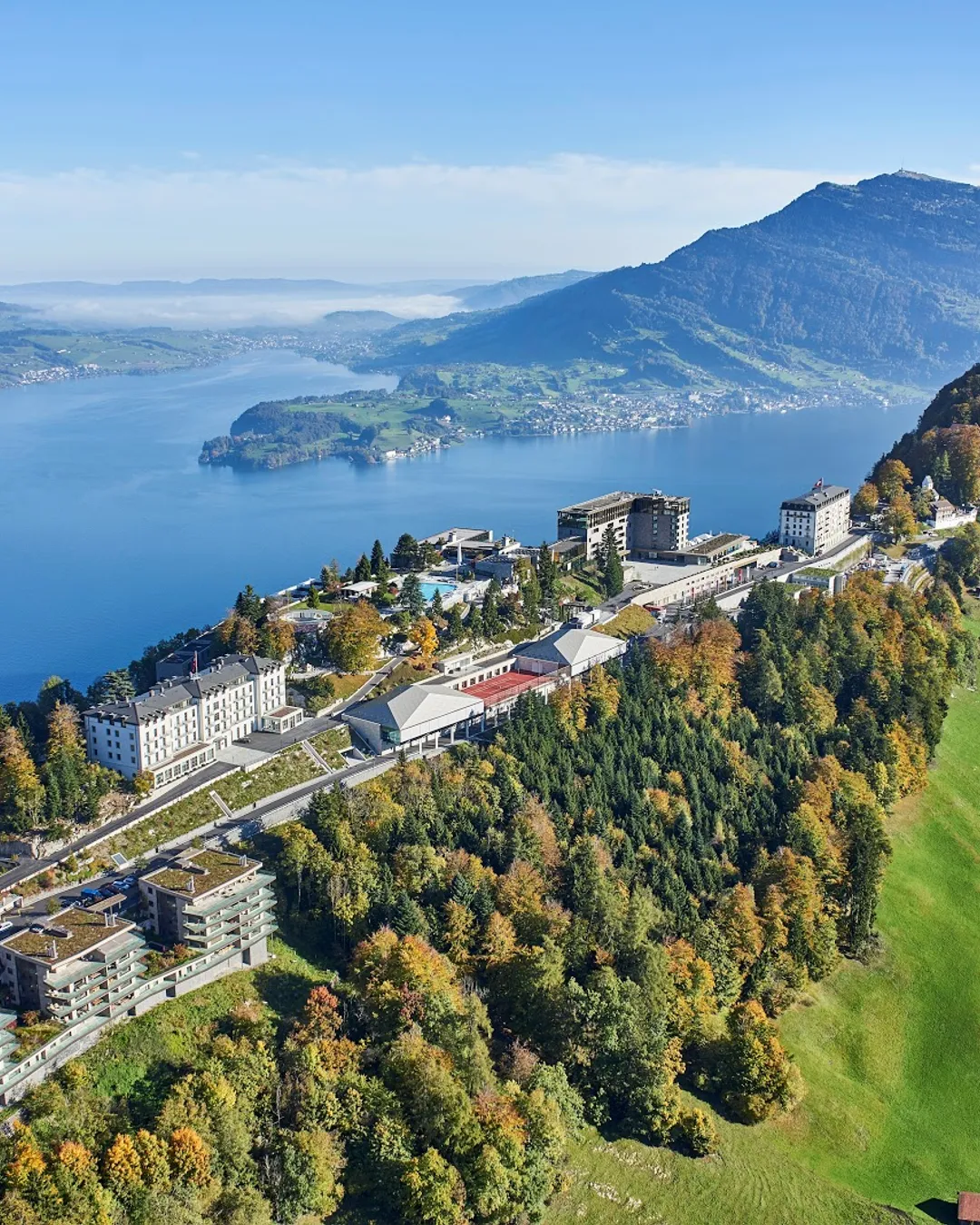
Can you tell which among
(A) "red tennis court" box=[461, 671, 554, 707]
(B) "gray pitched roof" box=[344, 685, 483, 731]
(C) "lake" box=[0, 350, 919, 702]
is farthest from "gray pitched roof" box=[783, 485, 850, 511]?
(B) "gray pitched roof" box=[344, 685, 483, 731]

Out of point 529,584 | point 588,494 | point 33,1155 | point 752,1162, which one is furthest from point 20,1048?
point 588,494

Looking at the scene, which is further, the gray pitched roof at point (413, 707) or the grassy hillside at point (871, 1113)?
the gray pitched roof at point (413, 707)

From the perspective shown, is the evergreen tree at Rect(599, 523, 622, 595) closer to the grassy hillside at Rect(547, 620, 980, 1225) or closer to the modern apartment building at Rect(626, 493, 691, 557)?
the modern apartment building at Rect(626, 493, 691, 557)

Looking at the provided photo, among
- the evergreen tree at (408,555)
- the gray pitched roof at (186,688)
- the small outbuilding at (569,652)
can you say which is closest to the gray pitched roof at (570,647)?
the small outbuilding at (569,652)

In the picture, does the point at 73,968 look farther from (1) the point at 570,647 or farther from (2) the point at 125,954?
(1) the point at 570,647

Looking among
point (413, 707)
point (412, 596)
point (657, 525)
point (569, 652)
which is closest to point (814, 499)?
point (657, 525)

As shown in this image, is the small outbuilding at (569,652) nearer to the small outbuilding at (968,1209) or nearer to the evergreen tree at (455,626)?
the evergreen tree at (455,626)
